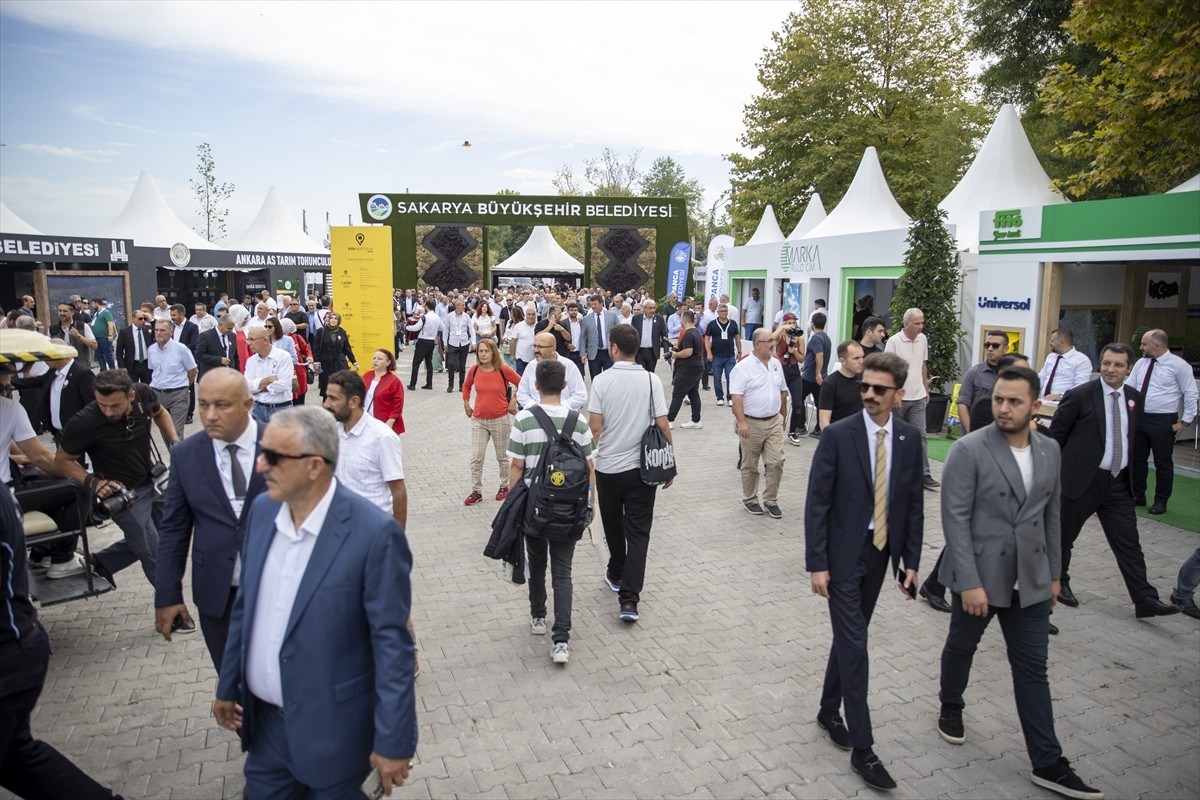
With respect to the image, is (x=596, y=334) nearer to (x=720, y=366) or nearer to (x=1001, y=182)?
(x=720, y=366)

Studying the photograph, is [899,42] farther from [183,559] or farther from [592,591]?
[183,559]

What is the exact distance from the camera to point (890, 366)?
399 centimetres

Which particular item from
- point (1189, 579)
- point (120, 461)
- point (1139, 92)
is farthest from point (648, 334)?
point (120, 461)

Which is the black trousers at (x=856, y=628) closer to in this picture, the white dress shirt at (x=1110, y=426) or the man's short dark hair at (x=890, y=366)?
the man's short dark hair at (x=890, y=366)

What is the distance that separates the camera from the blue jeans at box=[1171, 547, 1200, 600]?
18.7ft

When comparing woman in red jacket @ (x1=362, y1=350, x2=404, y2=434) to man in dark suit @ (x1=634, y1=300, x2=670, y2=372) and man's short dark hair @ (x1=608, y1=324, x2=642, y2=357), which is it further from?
man in dark suit @ (x1=634, y1=300, x2=670, y2=372)

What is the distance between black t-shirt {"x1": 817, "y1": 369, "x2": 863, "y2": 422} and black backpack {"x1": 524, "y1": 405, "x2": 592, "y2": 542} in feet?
10.4

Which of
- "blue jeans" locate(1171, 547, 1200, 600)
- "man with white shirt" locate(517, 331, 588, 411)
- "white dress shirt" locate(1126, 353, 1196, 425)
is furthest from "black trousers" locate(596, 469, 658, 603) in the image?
"white dress shirt" locate(1126, 353, 1196, 425)

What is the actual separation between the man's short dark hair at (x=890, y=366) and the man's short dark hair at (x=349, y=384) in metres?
2.80

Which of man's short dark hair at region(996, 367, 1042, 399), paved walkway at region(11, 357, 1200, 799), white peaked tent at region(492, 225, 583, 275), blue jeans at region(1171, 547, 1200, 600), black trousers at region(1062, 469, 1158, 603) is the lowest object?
paved walkway at region(11, 357, 1200, 799)

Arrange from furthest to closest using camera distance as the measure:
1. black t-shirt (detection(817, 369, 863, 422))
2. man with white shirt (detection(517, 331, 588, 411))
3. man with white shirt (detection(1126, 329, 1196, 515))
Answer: man with white shirt (detection(1126, 329, 1196, 515)) → black t-shirt (detection(817, 369, 863, 422)) → man with white shirt (detection(517, 331, 588, 411))

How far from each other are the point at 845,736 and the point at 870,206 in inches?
668

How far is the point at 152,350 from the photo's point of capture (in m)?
10.2

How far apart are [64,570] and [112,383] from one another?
1.53m
